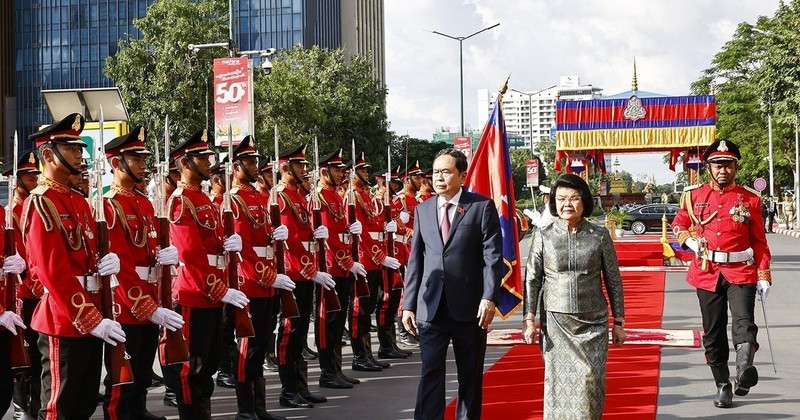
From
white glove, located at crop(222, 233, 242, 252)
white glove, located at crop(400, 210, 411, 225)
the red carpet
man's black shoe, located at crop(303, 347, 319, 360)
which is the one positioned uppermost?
white glove, located at crop(400, 210, 411, 225)

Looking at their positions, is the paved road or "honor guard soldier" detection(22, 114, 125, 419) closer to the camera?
"honor guard soldier" detection(22, 114, 125, 419)

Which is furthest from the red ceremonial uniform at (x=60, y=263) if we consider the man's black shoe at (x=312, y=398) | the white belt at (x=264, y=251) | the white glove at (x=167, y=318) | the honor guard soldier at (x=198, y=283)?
the man's black shoe at (x=312, y=398)

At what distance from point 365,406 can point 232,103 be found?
29.8ft

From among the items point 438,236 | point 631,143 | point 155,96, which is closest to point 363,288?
point 438,236

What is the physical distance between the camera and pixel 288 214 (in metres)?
8.61

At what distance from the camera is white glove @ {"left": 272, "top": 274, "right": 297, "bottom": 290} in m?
7.79

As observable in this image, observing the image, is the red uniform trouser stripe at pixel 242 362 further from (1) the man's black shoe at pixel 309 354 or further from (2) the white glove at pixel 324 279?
(1) the man's black shoe at pixel 309 354

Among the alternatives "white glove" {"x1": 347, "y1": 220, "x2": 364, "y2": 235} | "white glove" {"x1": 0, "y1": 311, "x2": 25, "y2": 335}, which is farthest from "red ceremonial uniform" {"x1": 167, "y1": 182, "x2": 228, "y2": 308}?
"white glove" {"x1": 347, "y1": 220, "x2": 364, "y2": 235}

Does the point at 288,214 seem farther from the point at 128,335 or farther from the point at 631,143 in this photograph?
the point at 631,143

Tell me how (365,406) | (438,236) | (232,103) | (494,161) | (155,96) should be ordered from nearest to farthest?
(438,236), (365,406), (494,161), (232,103), (155,96)

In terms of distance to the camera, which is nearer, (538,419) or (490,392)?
(538,419)

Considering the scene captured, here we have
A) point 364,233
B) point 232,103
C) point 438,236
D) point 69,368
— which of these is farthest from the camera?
point 232,103

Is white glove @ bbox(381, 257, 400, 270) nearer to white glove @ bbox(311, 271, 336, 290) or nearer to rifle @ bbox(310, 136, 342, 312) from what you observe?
rifle @ bbox(310, 136, 342, 312)

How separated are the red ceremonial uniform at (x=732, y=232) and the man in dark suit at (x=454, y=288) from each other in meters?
2.65
